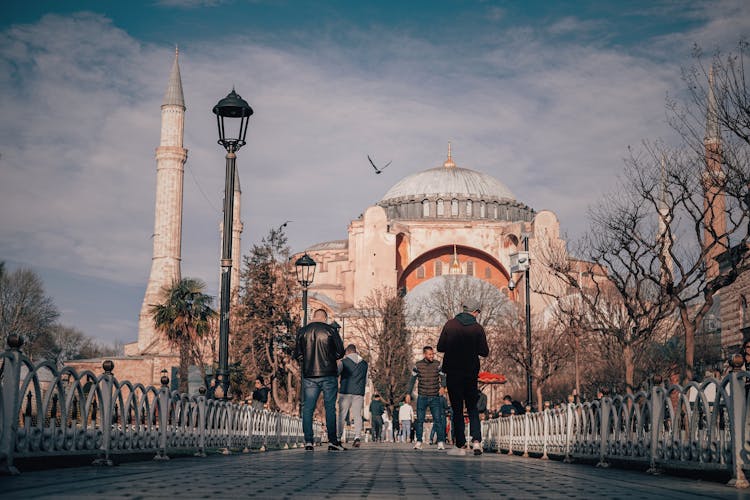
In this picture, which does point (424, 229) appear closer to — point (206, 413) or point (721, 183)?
point (721, 183)

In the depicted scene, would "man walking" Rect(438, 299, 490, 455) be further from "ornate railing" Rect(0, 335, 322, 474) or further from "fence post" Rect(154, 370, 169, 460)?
"fence post" Rect(154, 370, 169, 460)

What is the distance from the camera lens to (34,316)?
47.9 metres

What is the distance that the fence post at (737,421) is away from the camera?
17.8ft

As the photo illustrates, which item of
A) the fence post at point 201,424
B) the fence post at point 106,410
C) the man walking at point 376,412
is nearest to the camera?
the fence post at point 106,410

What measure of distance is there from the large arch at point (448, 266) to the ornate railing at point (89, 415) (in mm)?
54171

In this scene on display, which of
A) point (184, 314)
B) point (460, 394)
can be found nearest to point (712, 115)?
point (460, 394)

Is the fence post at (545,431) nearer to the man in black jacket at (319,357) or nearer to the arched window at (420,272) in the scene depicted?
the man in black jacket at (319,357)

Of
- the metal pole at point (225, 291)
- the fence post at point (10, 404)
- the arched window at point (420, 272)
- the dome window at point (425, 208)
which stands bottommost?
Answer: the fence post at point (10, 404)

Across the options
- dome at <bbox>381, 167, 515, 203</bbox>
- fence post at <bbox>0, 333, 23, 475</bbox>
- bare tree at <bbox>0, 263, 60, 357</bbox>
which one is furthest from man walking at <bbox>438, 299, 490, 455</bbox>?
dome at <bbox>381, 167, 515, 203</bbox>

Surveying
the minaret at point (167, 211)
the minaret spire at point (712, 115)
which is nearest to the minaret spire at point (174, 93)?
the minaret at point (167, 211)

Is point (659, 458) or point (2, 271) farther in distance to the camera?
point (2, 271)

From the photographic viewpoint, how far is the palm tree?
120ft

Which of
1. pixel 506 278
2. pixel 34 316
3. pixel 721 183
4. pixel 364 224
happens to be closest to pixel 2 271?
pixel 34 316

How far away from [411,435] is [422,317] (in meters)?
25.8
